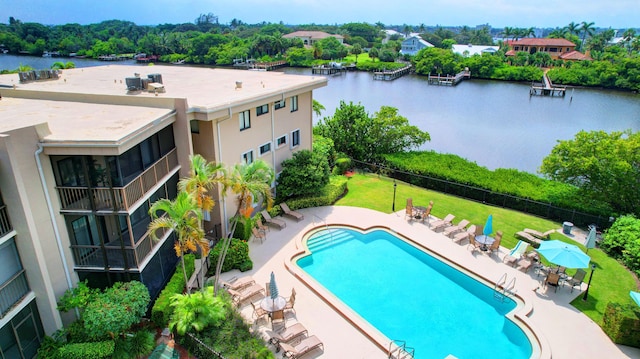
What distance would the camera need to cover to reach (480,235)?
20.2 m

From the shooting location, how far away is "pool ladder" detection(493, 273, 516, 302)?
651 inches

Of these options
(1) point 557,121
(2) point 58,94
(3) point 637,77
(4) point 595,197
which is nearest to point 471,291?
(4) point 595,197

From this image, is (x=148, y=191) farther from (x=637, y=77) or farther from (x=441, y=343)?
(x=637, y=77)

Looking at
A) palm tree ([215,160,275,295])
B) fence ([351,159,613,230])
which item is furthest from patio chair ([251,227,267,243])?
fence ([351,159,613,230])

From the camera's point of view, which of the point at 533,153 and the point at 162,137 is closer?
the point at 162,137

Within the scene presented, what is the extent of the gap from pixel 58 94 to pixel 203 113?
742cm

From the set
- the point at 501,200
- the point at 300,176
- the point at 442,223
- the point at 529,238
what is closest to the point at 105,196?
the point at 300,176

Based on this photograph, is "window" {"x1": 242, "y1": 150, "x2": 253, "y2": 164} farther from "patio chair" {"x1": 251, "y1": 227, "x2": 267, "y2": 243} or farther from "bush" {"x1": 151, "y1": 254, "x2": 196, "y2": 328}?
"bush" {"x1": 151, "y1": 254, "x2": 196, "y2": 328}

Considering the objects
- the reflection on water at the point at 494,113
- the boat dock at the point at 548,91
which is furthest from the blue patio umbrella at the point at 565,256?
the boat dock at the point at 548,91

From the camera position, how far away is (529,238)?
20.4 metres

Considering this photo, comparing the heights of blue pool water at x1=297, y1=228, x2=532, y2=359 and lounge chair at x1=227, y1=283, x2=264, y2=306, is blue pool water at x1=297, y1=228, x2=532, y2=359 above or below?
below

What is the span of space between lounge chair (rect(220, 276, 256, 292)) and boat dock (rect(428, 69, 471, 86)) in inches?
3403

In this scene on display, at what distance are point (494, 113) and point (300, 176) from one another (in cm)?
4999

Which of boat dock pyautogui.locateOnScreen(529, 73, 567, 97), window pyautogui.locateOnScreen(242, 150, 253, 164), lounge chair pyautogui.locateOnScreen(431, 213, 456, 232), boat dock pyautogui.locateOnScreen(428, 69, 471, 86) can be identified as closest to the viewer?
window pyautogui.locateOnScreen(242, 150, 253, 164)
